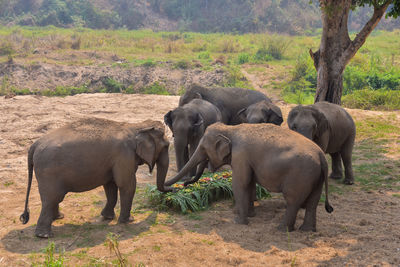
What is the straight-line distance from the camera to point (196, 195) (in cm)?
658

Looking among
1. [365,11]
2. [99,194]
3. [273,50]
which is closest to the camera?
[99,194]

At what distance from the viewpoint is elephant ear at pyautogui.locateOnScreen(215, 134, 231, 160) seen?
6.06 metres

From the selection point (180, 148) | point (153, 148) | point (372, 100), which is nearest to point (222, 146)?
point (153, 148)

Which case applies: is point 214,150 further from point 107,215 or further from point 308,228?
point 107,215

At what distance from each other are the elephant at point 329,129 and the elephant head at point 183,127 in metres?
1.72

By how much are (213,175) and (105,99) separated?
8.71 meters

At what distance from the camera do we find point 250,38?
35219mm

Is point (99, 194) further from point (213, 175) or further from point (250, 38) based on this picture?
point (250, 38)

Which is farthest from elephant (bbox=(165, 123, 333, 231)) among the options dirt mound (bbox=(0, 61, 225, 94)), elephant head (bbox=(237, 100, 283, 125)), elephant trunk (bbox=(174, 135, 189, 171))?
dirt mound (bbox=(0, 61, 225, 94))

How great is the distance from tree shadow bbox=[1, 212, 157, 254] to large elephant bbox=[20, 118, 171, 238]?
0.14 m

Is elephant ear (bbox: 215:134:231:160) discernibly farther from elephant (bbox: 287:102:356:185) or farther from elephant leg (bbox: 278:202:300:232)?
elephant (bbox: 287:102:356:185)

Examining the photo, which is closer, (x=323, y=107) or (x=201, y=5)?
(x=323, y=107)

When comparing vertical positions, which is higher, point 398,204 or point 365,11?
point 365,11

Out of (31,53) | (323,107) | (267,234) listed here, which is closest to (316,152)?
(267,234)
